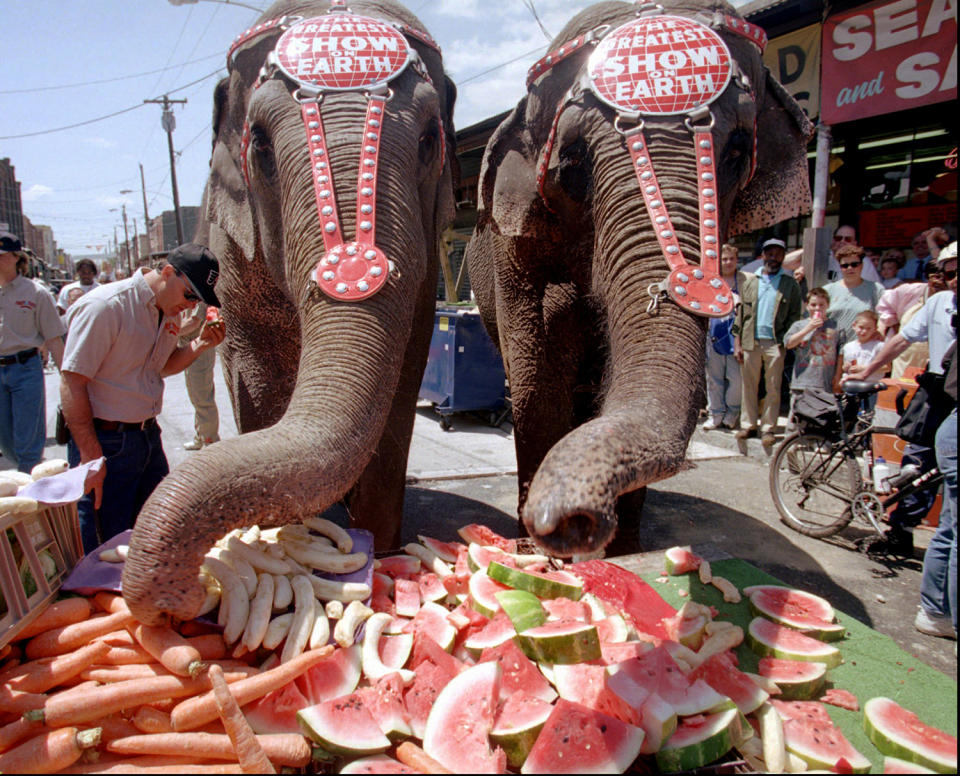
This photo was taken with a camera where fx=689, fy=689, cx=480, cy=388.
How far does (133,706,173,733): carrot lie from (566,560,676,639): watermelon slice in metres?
1.73

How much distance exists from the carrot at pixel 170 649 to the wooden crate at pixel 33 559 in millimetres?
362

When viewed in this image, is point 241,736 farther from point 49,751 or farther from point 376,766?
point 49,751

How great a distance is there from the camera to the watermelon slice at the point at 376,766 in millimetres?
1792

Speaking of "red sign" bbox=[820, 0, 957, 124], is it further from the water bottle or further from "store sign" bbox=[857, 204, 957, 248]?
the water bottle

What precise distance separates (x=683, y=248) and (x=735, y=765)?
1.91 metres

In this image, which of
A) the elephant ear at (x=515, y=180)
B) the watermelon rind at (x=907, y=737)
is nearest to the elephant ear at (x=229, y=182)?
the elephant ear at (x=515, y=180)

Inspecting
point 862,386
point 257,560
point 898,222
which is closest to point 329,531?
point 257,560

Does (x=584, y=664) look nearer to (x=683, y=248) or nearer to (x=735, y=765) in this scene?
(x=735, y=765)

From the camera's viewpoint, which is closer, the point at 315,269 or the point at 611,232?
the point at 315,269

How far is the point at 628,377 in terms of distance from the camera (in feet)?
8.31

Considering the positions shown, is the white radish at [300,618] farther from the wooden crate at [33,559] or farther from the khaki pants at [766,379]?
the khaki pants at [766,379]

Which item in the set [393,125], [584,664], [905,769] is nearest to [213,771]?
[584,664]

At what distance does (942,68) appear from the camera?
8047 mm

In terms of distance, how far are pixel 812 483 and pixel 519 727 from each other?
4.71 meters
